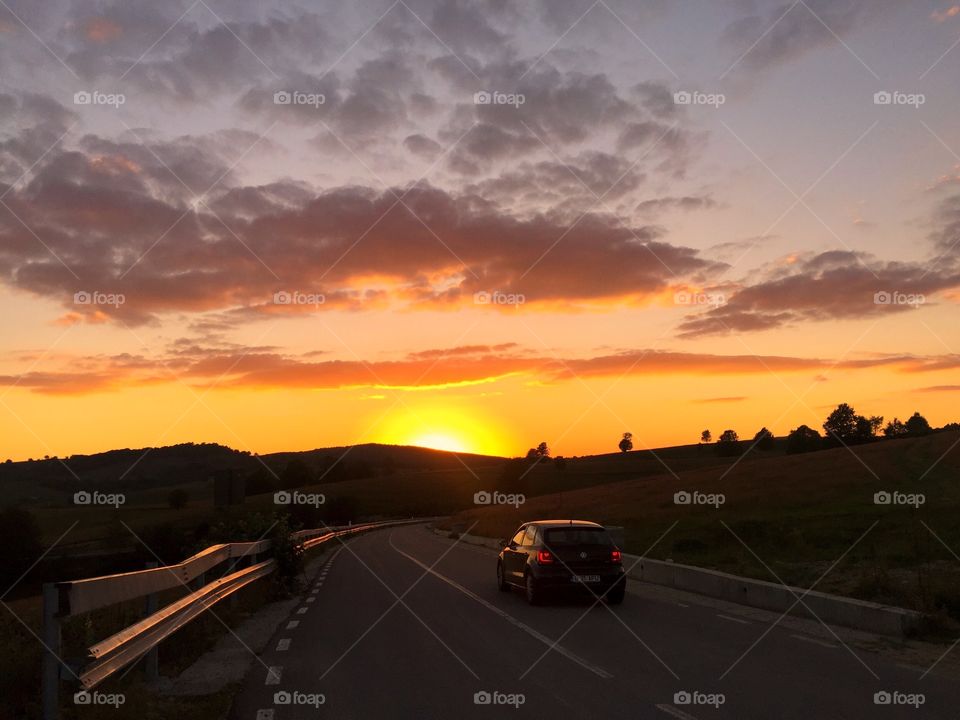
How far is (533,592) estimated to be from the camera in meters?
17.7

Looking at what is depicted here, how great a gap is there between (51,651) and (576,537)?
13.7 meters

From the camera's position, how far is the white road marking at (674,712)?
7.89m

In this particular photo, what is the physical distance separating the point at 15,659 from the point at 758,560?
21.1 meters

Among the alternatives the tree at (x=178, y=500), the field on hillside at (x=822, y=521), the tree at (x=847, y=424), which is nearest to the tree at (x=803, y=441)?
the tree at (x=847, y=424)

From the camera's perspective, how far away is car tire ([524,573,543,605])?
58.0 ft

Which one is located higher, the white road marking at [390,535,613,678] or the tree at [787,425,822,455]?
the tree at [787,425,822,455]

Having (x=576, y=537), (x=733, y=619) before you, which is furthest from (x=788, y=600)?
(x=576, y=537)

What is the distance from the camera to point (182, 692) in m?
8.91

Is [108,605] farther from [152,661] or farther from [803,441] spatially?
[803,441]

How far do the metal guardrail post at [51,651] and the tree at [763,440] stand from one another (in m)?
158

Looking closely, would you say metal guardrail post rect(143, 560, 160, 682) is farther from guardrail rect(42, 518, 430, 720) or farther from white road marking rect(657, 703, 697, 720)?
white road marking rect(657, 703, 697, 720)

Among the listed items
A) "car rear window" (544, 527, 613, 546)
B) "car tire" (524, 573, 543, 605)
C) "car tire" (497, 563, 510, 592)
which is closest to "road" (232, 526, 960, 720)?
"car tire" (524, 573, 543, 605)

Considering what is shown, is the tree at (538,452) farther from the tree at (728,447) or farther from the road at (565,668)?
the road at (565,668)

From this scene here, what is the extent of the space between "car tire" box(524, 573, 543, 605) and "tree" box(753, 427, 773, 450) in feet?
475
